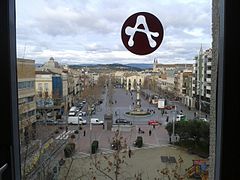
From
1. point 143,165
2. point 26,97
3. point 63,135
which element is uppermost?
point 26,97

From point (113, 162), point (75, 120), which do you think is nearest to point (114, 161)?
point (113, 162)

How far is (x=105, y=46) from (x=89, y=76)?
0.49 feet

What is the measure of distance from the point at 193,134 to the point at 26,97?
704mm

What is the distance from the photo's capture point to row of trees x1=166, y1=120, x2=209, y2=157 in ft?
Answer: 3.31

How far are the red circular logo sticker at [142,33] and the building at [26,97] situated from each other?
401 mm

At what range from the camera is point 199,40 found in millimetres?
1017

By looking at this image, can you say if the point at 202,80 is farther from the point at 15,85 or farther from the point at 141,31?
the point at 15,85

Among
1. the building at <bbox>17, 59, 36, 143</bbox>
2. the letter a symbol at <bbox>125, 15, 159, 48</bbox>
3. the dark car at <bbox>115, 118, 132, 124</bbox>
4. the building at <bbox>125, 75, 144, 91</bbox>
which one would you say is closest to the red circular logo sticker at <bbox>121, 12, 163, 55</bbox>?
the letter a symbol at <bbox>125, 15, 159, 48</bbox>

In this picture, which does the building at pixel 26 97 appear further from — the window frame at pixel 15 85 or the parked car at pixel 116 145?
the parked car at pixel 116 145

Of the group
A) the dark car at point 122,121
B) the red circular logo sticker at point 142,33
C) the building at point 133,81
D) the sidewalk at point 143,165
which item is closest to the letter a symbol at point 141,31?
the red circular logo sticker at point 142,33

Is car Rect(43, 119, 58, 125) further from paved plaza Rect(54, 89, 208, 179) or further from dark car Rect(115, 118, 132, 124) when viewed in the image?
dark car Rect(115, 118, 132, 124)

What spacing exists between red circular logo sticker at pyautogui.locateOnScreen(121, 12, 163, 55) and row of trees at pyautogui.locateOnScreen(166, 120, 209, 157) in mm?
345

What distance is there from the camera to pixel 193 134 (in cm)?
104

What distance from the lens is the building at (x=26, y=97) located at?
97 centimetres
